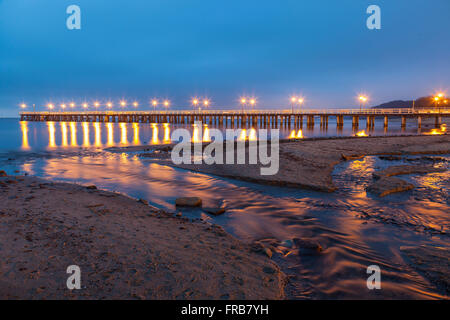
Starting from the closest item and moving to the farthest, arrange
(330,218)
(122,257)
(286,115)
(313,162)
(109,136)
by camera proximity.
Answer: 1. (122,257)
2. (330,218)
3. (313,162)
4. (109,136)
5. (286,115)

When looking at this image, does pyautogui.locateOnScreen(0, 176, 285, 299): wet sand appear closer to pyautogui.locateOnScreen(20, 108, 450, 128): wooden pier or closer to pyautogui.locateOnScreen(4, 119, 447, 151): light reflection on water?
pyautogui.locateOnScreen(4, 119, 447, 151): light reflection on water

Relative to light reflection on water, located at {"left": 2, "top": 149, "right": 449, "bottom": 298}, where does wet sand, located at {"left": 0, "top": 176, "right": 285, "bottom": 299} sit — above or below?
above

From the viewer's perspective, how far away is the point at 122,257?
14.5 feet

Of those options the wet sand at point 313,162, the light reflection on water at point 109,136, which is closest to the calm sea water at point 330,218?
the wet sand at point 313,162

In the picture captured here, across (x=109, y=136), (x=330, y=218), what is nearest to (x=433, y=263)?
(x=330, y=218)

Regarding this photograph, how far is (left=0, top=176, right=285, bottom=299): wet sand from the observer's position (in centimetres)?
355

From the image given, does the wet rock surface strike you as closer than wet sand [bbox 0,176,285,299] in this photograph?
No

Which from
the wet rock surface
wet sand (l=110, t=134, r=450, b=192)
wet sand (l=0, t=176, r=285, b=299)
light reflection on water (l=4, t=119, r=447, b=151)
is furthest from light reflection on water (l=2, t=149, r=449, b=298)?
light reflection on water (l=4, t=119, r=447, b=151)

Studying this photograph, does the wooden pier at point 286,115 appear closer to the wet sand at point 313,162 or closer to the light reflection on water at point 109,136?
the light reflection on water at point 109,136

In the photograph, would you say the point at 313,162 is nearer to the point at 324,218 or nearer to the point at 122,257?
the point at 324,218

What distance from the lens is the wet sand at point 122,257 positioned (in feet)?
11.6

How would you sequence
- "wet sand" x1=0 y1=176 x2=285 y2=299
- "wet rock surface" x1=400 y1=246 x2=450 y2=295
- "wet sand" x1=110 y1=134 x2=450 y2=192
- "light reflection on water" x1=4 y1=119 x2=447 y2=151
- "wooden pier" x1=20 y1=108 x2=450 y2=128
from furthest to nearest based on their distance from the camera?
"wooden pier" x1=20 y1=108 x2=450 y2=128, "light reflection on water" x1=4 y1=119 x2=447 y2=151, "wet sand" x1=110 y1=134 x2=450 y2=192, "wet rock surface" x1=400 y1=246 x2=450 y2=295, "wet sand" x1=0 y1=176 x2=285 y2=299
